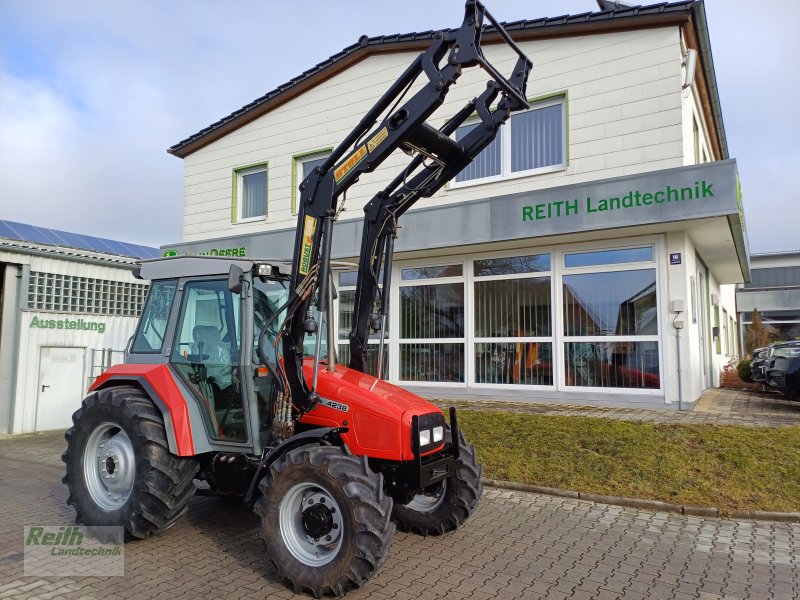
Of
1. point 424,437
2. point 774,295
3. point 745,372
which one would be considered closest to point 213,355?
point 424,437

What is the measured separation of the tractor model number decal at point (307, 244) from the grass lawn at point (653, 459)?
3.81 metres

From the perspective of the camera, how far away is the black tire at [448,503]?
4852mm

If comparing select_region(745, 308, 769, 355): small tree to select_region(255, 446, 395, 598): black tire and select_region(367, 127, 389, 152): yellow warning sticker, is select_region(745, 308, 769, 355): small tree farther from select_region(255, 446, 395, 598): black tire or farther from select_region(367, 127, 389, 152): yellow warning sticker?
select_region(255, 446, 395, 598): black tire

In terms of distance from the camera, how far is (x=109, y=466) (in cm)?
519

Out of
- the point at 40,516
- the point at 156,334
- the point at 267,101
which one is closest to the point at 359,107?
the point at 267,101

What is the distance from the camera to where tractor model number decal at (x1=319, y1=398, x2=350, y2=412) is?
14.5ft

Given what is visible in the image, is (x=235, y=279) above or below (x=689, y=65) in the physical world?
below

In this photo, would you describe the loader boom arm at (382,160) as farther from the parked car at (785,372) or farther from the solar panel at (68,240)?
the solar panel at (68,240)

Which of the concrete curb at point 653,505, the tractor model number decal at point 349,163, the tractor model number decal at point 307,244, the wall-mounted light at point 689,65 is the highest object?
the wall-mounted light at point 689,65

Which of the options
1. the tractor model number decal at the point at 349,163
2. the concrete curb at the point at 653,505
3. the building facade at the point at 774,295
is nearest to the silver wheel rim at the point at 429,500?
the concrete curb at the point at 653,505

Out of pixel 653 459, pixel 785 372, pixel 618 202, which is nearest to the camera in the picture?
pixel 653 459

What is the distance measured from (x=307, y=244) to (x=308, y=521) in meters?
2.03

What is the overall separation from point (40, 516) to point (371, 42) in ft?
37.9

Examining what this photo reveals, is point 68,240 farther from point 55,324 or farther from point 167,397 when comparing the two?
point 167,397
